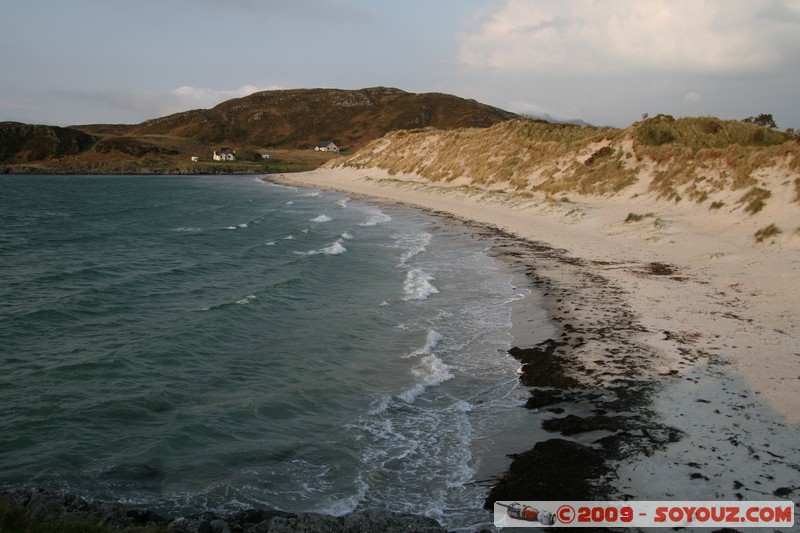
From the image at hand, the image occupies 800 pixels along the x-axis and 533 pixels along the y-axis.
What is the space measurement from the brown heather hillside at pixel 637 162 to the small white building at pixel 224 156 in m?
77.2

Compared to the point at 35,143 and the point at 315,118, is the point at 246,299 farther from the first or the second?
the point at 315,118

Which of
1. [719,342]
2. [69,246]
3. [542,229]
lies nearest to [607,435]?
[719,342]

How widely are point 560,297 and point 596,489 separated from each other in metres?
9.54

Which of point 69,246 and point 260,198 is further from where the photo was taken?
point 260,198

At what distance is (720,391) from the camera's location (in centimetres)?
897

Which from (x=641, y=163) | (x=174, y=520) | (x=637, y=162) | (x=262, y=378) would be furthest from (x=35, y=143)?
(x=174, y=520)

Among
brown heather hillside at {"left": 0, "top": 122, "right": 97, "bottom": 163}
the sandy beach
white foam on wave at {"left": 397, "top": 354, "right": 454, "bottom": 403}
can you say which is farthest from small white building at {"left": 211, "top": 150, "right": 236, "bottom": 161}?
white foam on wave at {"left": 397, "top": 354, "right": 454, "bottom": 403}

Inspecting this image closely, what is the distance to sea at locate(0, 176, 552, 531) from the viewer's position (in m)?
7.73

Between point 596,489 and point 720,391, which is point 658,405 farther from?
point 596,489

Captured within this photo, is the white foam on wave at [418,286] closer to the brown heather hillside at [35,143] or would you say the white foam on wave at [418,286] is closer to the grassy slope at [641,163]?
the grassy slope at [641,163]

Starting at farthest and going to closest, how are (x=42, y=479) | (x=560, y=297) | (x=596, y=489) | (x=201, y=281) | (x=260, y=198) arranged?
(x=260, y=198)
(x=201, y=281)
(x=560, y=297)
(x=42, y=479)
(x=596, y=489)

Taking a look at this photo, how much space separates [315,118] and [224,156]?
145 feet

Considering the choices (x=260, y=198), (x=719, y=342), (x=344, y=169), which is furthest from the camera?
(x=344, y=169)

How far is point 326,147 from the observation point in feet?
465
